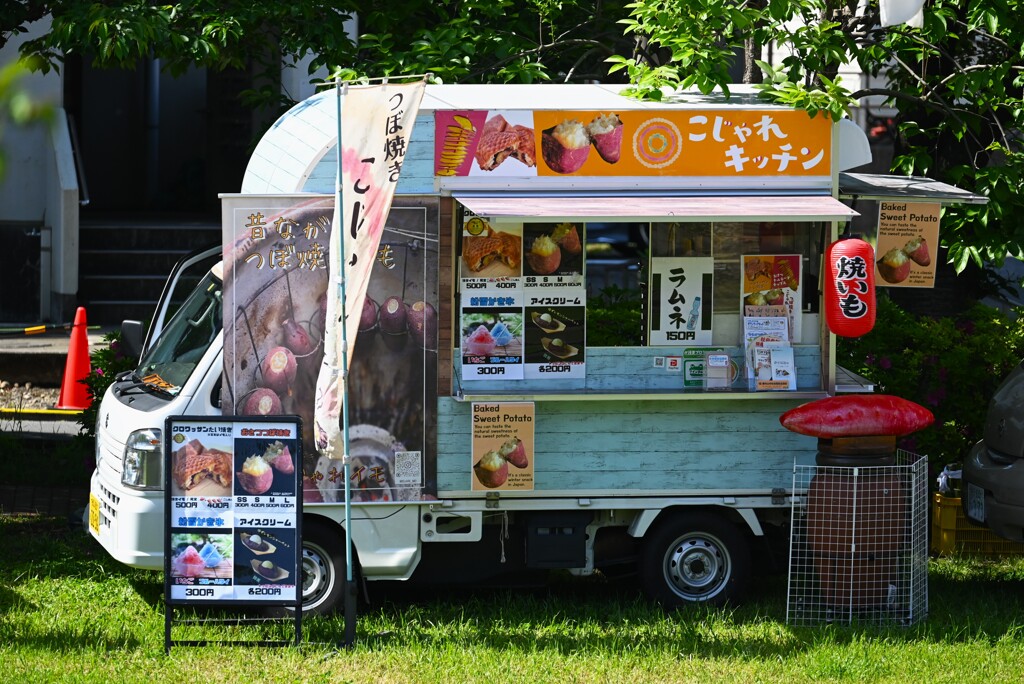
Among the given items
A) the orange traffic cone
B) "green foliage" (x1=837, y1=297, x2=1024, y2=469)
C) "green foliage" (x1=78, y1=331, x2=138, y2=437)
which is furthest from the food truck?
the orange traffic cone

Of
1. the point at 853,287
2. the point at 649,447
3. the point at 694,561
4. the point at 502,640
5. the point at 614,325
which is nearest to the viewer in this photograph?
the point at 502,640

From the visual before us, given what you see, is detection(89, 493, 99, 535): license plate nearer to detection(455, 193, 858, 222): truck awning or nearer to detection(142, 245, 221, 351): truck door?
detection(142, 245, 221, 351): truck door

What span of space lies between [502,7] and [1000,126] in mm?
3483

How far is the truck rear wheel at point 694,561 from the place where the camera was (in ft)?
24.1

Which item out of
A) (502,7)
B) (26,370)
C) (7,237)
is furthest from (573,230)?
(7,237)

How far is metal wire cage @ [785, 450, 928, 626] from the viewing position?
23.2 ft

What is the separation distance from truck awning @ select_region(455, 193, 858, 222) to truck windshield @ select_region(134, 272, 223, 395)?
160cm

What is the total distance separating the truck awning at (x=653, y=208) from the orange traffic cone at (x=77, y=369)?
6.68 m

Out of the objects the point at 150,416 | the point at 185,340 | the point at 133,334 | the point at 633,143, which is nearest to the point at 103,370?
the point at 133,334

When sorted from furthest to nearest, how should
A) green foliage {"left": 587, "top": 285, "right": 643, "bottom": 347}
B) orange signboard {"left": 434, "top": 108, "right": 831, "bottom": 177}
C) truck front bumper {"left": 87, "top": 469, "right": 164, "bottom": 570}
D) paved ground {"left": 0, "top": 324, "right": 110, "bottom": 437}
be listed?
paved ground {"left": 0, "top": 324, "right": 110, "bottom": 437}, green foliage {"left": 587, "top": 285, "right": 643, "bottom": 347}, orange signboard {"left": 434, "top": 108, "right": 831, "bottom": 177}, truck front bumper {"left": 87, "top": 469, "right": 164, "bottom": 570}

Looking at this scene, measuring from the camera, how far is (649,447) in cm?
720

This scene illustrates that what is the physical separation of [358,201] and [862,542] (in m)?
3.36

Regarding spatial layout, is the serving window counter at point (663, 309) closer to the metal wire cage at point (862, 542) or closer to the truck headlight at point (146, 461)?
the metal wire cage at point (862, 542)

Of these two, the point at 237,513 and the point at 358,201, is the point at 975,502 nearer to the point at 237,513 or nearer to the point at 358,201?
the point at 358,201
